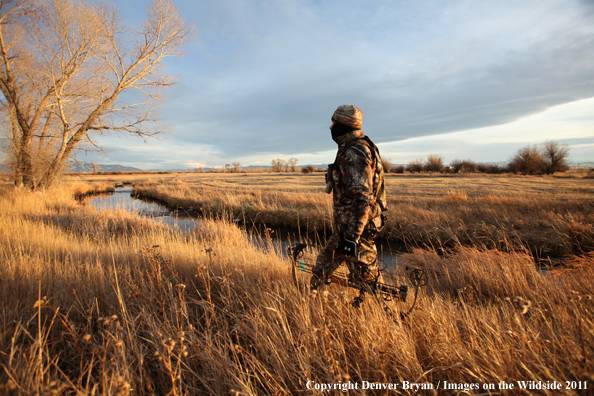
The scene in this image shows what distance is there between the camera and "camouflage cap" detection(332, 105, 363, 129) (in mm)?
2799

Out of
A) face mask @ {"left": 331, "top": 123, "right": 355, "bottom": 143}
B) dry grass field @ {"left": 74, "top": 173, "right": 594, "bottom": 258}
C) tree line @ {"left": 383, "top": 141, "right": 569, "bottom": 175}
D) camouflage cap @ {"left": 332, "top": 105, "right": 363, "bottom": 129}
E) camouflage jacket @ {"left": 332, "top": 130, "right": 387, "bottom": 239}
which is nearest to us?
camouflage jacket @ {"left": 332, "top": 130, "right": 387, "bottom": 239}

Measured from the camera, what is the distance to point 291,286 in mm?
3145

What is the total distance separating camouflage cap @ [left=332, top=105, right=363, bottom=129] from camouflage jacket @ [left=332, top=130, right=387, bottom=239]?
0.35ft

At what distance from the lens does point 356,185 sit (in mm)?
2629

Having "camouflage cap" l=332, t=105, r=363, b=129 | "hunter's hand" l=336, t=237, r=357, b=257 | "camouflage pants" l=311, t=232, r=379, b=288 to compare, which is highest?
"camouflage cap" l=332, t=105, r=363, b=129

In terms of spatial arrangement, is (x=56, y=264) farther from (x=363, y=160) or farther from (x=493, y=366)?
(x=493, y=366)

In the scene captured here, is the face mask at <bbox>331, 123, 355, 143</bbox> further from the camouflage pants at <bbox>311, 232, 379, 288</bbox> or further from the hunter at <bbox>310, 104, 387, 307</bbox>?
the camouflage pants at <bbox>311, 232, 379, 288</bbox>

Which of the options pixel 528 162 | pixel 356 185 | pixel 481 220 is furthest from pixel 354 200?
pixel 528 162

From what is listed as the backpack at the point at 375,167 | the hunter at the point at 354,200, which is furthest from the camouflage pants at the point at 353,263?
the backpack at the point at 375,167

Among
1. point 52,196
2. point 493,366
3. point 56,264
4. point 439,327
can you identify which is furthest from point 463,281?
point 52,196

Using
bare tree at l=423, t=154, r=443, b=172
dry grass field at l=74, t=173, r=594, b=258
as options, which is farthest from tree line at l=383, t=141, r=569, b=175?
dry grass field at l=74, t=173, r=594, b=258

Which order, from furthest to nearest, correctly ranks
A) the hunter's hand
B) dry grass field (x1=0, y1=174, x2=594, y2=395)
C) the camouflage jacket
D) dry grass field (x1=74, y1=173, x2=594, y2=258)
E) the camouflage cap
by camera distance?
dry grass field (x1=74, y1=173, x2=594, y2=258), the camouflage cap, the camouflage jacket, the hunter's hand, dry grass field (x1=0, y1=174, x2=594, y2=395)

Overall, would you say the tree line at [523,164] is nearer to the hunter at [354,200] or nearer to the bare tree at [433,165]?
the bare tree at [433,165]

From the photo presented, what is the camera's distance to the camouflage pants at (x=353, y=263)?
9.21 ft
